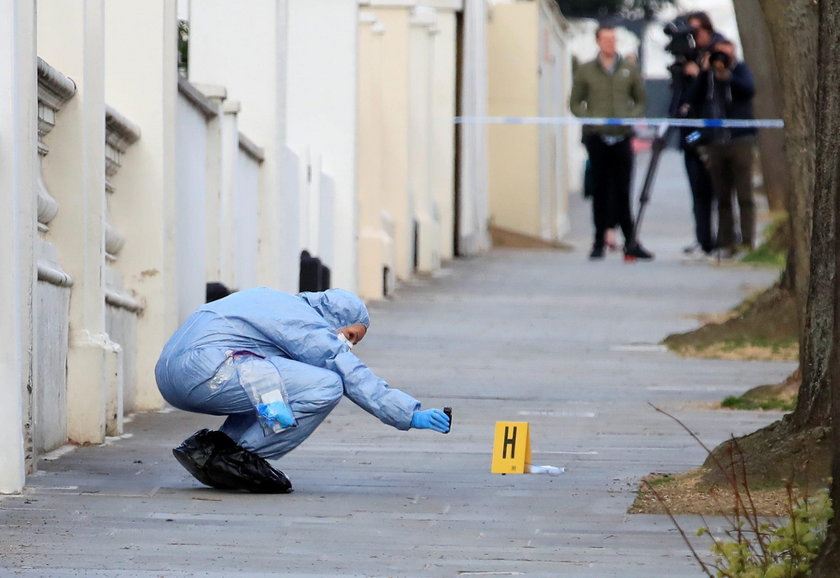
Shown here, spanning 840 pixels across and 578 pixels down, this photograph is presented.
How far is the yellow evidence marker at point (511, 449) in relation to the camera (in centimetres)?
880

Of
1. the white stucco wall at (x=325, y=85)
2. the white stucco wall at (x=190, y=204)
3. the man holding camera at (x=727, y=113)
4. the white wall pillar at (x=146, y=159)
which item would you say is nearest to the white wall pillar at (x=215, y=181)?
the white stucco wall at (x=190, y=204)

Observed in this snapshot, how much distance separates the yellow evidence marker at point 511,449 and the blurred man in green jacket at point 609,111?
13.4 metres

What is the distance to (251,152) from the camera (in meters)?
14.5

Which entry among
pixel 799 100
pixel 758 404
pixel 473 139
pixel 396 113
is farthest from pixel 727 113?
pixel 799 100

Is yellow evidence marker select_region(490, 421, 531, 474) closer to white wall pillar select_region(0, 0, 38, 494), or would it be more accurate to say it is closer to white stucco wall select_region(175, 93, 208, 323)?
white wall pillar select_region(0, 0, 38, 494)

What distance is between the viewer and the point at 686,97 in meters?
23.0

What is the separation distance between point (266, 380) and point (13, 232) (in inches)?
45.6

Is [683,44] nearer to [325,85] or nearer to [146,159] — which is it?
[325,85]

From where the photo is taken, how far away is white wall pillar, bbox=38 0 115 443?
31.4 feet

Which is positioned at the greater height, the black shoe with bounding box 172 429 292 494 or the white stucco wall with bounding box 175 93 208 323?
the white stucco wall with bounding box 175 93 208 323

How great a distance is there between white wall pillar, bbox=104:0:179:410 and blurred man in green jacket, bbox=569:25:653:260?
11.3 m

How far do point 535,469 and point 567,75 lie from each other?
29960mm

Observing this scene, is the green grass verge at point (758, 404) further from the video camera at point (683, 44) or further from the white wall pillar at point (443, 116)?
the white wall pillar at point (443, 116)

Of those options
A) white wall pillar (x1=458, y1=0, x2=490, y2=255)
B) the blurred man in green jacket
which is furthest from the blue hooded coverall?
white wall pillar (x1=458, y1=0, x2=490, y2=255)
